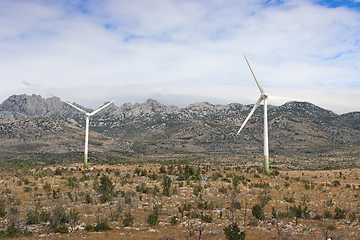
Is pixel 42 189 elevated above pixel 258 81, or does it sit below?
below

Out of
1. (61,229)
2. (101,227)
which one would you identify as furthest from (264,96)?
(61,229)

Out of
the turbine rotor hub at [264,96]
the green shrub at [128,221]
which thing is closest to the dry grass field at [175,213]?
the green shrub at [128,221]

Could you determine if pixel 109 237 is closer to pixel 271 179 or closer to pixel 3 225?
pixel 3 225

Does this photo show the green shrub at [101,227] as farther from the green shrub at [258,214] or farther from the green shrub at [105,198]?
the green shrub at [258,214]

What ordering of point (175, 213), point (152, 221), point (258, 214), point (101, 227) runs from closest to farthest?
point (101, 227), point (152, 221), point (258, 214), point (175, 213)

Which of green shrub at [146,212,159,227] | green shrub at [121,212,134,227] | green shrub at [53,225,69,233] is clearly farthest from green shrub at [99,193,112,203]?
green shrub at [146,212,159,227]

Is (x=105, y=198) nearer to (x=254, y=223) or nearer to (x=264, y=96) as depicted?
(x=254, y=223)

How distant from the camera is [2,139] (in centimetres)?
10856

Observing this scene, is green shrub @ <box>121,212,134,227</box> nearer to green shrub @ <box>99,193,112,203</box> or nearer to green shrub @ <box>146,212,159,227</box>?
green shrub @ <box>146,212,159,227</box>

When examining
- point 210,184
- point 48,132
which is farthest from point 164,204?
point 48,132

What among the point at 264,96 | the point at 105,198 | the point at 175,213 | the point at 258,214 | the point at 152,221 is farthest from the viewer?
the point at 264,96

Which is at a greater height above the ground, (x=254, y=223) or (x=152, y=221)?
(x=152, y=221)

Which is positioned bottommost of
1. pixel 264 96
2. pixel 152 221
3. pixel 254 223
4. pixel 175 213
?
pixel 175 213

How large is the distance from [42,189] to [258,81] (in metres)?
35.1
